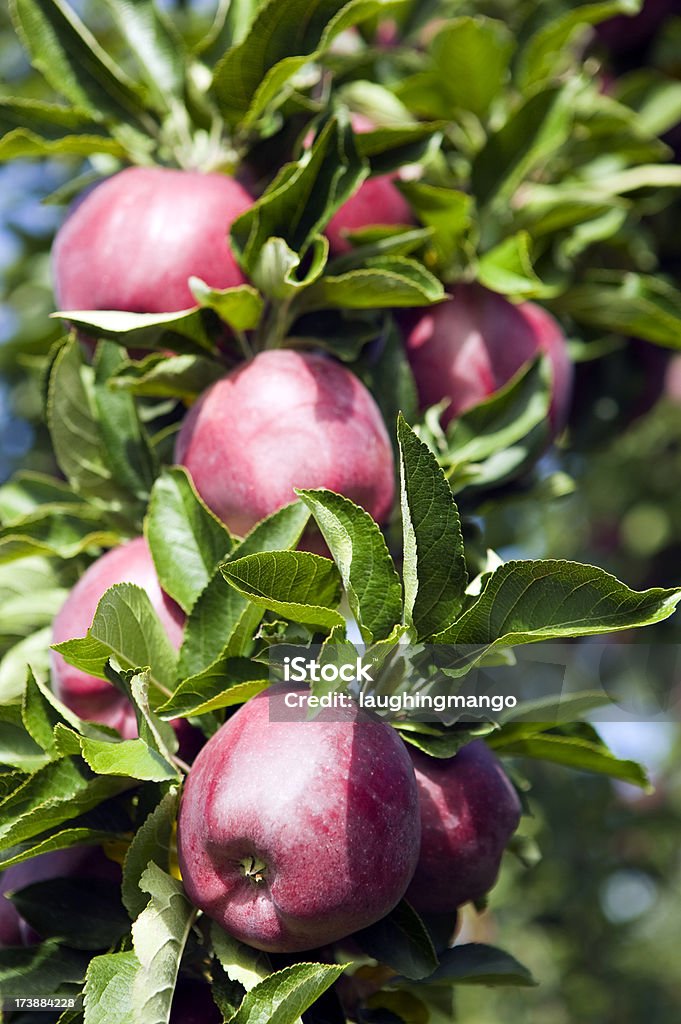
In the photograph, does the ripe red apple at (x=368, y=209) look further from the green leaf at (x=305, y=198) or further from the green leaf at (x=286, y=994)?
the green leaf at (x=286, y=994)

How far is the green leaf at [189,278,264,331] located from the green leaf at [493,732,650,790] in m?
0.51

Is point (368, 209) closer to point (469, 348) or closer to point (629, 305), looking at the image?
point (469, 348)

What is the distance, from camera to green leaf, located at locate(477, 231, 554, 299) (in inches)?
49.5

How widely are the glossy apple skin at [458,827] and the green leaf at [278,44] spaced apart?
29.3 inches

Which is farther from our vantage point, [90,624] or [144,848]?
[90,624]

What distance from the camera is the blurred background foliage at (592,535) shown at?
1768mm

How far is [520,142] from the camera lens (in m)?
1.42

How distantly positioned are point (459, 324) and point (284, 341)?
27cm

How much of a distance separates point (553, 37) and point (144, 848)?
1271mm

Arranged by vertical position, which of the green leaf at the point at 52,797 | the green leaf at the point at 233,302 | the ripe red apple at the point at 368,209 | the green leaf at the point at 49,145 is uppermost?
the green leaf at the point at 49,145

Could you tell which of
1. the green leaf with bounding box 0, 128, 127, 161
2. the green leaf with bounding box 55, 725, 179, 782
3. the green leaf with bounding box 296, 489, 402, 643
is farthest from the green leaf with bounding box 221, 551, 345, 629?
the green leaf with bounding box 0, 128, 127, 161

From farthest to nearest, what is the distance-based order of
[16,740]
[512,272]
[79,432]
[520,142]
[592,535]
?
[592,535]
[520,142]
[512,272]
[79,432]
[16,740]

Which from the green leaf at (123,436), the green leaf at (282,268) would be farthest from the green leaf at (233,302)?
the green leaf at (123,436)

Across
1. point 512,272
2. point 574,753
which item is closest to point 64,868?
point 574,753
